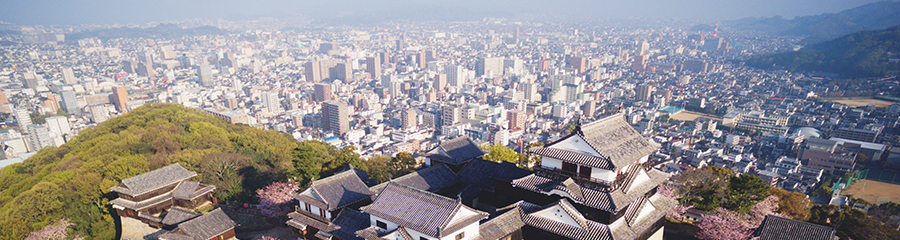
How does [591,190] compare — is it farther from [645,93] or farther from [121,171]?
[645,93]

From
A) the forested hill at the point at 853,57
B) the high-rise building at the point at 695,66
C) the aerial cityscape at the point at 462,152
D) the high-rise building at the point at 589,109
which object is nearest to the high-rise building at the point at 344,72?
the aerial cityscape at the point at 462,152

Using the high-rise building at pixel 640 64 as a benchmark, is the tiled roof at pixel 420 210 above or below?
above

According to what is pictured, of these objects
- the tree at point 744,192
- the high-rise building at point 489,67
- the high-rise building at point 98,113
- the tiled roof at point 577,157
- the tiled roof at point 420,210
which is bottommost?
the high-rise building at point 489,67

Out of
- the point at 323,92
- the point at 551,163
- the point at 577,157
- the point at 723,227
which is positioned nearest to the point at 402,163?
the point at 551,163

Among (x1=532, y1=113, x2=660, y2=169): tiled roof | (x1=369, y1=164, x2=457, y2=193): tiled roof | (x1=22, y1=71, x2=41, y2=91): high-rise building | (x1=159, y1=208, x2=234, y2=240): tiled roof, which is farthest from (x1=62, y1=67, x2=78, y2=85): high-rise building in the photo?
(x1=532, y1=113, x2=660, y2=169): tiled roof

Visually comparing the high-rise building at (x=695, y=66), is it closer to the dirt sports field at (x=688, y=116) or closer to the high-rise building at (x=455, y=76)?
the dirt sports field at (x=688, y=116)

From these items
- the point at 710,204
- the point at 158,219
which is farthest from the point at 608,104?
the point at 158,219

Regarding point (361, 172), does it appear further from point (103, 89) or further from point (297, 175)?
point (103, 89)
